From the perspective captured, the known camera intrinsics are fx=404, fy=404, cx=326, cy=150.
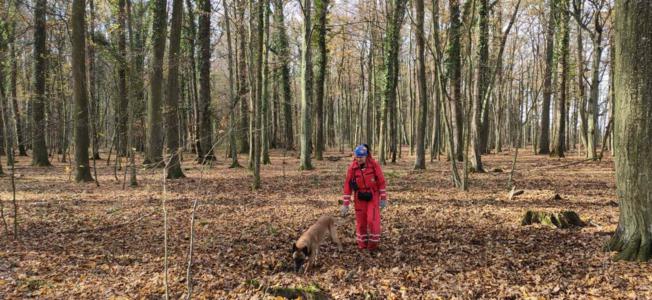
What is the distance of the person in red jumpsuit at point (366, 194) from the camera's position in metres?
6.49

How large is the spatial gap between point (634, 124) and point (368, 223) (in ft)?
12.4

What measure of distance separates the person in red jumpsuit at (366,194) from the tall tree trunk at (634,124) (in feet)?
10.5

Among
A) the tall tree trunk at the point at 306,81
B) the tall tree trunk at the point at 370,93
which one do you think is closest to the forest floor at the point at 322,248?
the tall tree trunk at the point at 306,81

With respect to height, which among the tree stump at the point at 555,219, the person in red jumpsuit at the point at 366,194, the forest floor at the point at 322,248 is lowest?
the forest floor at the point at 322,248

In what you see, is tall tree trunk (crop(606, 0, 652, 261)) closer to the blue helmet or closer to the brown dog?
the blue helmet

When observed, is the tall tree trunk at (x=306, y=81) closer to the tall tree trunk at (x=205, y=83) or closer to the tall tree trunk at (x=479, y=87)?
the tall tree trunk at (x=205, y=83)

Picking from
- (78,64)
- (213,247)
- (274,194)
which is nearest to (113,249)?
(213,247)

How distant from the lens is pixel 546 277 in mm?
4949

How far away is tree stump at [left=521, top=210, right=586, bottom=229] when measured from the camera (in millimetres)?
7340

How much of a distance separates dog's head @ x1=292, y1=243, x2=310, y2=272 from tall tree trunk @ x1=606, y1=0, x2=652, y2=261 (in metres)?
4.05

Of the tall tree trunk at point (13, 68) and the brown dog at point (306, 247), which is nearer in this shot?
the brown dog at point (306, 247)

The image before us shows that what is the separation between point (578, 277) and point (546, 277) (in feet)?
1.16

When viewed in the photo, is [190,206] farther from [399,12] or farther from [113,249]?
[399,12]

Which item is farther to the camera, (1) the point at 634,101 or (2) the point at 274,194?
(2) the point at 274,194
